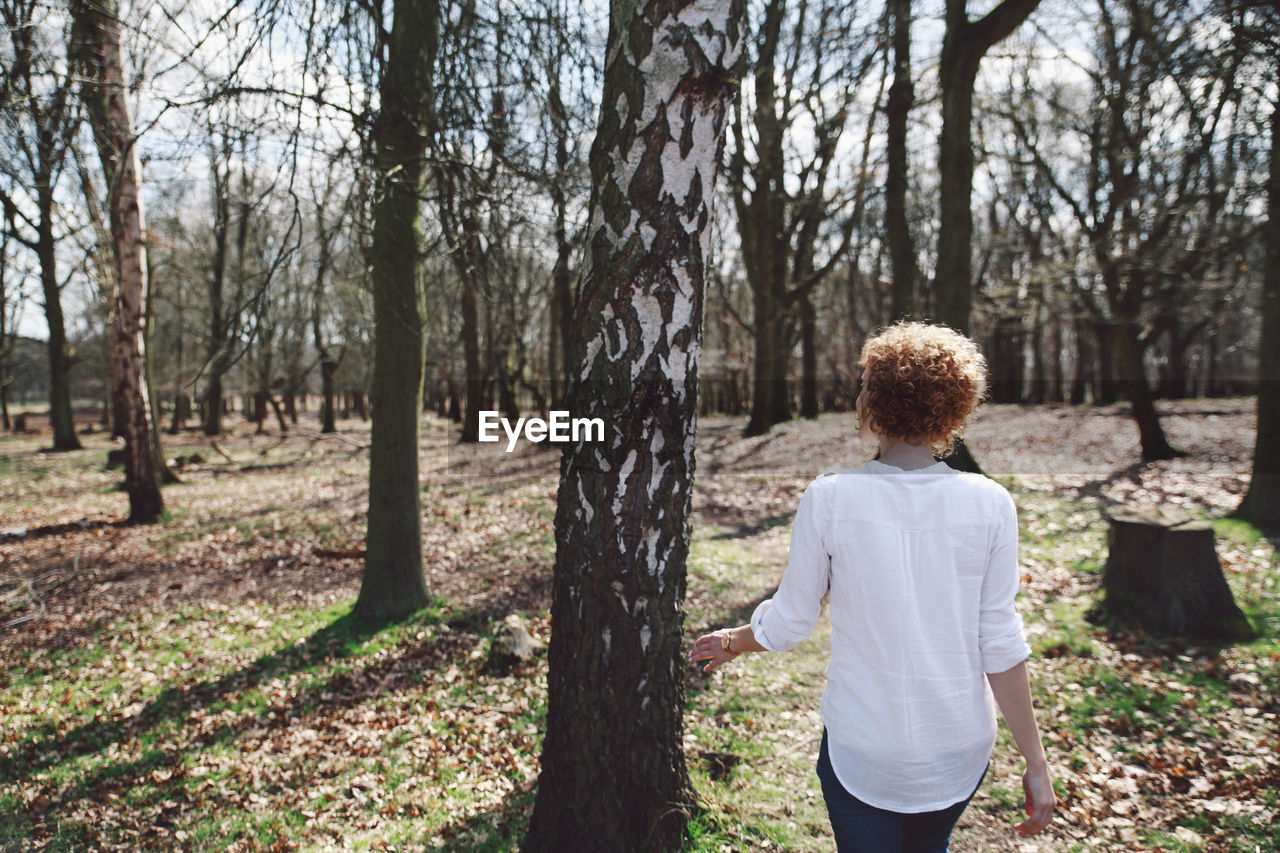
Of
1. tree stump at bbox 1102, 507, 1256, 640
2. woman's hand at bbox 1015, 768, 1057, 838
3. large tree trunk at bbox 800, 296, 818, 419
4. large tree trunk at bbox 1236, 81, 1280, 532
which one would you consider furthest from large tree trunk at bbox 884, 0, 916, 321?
large tree trunk at bbox 800, 296, 818, 419

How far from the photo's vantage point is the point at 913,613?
1.62m

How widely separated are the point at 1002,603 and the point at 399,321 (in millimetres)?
5288

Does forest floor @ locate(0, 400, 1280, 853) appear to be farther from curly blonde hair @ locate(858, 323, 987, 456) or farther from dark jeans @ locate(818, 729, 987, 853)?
curly blonde hair @ locate(858, 323, 987, 456)

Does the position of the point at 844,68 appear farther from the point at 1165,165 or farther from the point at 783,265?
the point at 783,265

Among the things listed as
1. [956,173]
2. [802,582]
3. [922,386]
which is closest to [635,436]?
[802,582]

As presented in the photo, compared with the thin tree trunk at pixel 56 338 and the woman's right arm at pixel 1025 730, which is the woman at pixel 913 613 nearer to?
the woman's right arm at pixel 1025 730

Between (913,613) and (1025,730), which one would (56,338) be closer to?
(913,613)

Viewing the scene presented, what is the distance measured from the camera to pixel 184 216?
21.3 meters

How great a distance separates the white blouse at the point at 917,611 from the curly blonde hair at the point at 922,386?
0.39 feet

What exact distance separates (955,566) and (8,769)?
18.5 ft

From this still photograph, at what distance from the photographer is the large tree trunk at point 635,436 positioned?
2.44 m

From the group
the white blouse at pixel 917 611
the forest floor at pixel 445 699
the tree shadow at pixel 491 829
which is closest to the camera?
the white blouse at pixel 917 611

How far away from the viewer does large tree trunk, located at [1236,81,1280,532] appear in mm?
6973

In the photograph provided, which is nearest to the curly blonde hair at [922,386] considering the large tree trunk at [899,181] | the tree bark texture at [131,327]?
the large tree trunk at [899,181]
